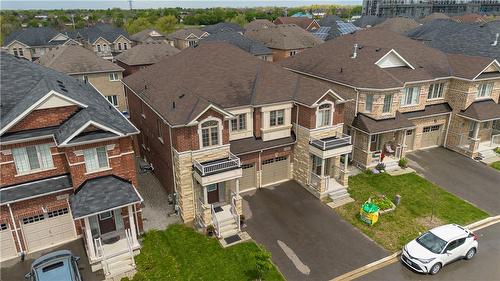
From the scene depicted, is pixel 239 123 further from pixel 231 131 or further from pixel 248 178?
pixel 248 178

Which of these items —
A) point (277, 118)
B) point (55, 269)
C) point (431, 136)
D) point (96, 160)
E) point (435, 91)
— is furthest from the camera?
point (431, 136)

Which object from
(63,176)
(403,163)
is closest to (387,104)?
(403,163)

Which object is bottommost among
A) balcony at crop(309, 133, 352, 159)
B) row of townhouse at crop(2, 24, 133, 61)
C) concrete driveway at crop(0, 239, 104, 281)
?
concrete driveway at crop(0, 239, 104, 281)

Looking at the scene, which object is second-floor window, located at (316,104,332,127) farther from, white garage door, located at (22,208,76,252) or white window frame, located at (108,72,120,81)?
white window frame, located at (108,72,120,81)

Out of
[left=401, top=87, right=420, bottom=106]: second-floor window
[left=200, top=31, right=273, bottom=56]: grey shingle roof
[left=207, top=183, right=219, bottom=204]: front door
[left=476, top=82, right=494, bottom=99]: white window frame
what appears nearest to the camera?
[left=207, top=183, right=219, bottom=204]: front door

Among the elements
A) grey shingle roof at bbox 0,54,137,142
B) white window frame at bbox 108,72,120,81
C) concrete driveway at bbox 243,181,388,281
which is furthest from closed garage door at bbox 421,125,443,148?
white window frame at bbox 108,72,120,81

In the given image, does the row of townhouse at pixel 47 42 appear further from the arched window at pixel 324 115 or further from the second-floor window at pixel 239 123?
the arched window at pixel 324 115

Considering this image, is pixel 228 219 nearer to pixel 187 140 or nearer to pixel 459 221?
pixel 187 140
